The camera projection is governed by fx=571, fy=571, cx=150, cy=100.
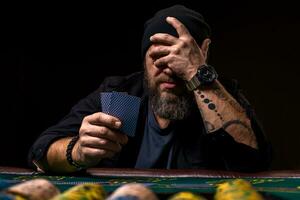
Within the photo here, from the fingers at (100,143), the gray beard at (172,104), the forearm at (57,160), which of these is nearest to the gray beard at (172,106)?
the gray beard at (172,104)

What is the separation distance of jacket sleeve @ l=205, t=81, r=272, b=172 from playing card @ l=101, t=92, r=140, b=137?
0.44 m

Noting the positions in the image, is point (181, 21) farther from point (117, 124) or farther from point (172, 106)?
point (117, 124)

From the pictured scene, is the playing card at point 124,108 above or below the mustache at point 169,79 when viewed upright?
below

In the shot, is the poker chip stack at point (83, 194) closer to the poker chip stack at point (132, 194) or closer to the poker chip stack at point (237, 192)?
the poker chip stack at point (132, 194)

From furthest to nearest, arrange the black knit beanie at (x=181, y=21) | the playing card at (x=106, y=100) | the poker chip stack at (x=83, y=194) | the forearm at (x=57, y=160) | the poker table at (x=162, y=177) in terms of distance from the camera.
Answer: the black knit beanie at (x=181, y=21) < the forearm at (x=57, y=160) < the playing card at (x=106, y=100) < the poker table at (x=162, y=177) < the poker chip stack at (x=83, y=194)

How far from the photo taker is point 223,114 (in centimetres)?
186

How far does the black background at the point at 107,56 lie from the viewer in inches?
171

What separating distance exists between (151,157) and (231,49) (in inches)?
108

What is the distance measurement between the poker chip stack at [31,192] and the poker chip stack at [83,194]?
0.04 metres

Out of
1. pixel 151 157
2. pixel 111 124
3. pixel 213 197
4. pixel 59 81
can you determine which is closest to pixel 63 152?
pixel 111 124

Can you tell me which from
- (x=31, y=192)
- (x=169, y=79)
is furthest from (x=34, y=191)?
(x=169, y=79)

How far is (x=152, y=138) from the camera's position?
2.07m

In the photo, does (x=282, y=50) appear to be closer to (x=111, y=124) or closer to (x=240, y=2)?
(x=240, y=2)

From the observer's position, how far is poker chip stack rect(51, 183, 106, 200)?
0.77m
